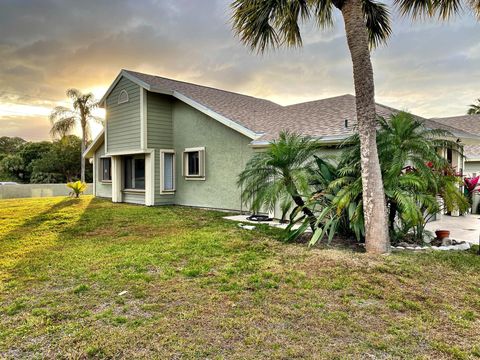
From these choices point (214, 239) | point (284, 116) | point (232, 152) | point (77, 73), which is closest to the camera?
point (214, 239)

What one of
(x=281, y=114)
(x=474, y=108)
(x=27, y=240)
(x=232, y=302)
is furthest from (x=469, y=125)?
(x=27, y=240)

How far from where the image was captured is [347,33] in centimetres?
605

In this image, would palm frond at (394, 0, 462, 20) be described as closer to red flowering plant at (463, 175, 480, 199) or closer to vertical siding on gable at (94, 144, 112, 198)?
red flowering plant at (463, 175, 480, 199)

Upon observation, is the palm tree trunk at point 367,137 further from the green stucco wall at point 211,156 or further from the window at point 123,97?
the window at point 123,97

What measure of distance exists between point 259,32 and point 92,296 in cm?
578

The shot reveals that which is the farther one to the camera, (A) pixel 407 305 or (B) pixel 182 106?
(B) pixel 182 106

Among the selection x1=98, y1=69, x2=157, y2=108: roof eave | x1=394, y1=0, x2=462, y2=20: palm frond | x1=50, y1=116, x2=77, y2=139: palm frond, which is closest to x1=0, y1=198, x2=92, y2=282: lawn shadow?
x1=98, y1=69, x2=157, y2=108: roof eave

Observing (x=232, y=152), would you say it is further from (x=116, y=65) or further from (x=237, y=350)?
(x=237, y=350)

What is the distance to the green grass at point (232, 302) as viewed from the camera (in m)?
2.88

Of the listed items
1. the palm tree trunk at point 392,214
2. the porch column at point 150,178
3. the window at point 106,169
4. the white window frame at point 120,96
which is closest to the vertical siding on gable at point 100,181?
the window at point 106,169

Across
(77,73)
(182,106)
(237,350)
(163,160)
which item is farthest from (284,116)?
(237,350)

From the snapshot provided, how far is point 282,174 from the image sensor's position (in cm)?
705

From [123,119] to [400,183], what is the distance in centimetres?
1239

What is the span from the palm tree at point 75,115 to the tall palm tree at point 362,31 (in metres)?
24.5
